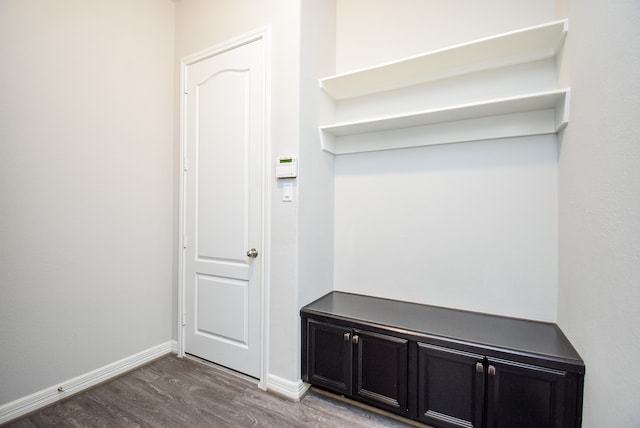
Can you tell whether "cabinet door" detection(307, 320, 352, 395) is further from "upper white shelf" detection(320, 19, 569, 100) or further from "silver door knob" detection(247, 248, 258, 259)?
"upper white shelf" detection(320, 19, 569, 100)

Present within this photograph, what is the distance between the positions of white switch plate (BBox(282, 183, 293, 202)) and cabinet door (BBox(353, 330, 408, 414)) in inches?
37.9

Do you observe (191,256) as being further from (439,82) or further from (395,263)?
(439,82)

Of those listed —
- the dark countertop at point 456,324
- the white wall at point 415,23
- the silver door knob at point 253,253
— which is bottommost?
the dark countertop at point 456,324

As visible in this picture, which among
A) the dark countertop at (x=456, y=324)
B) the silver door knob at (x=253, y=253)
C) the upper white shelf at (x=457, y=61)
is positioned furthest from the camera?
the silver door knob at (x=253, y=253)

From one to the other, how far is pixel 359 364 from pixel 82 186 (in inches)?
88.7

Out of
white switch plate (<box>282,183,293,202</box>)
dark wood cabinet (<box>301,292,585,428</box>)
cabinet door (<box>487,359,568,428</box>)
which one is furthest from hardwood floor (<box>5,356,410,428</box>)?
white switch plate (<box>282,183,293,202</box>)

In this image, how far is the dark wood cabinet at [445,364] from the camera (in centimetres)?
127

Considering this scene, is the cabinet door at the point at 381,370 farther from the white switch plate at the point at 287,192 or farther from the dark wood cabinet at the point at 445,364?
the white switch plate at the point at 287,192

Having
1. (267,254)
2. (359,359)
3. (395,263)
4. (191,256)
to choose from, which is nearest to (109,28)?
(191,256)

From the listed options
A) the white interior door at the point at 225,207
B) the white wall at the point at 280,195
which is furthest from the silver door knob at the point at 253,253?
the white wall at the point at 280,195

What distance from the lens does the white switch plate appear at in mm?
1877

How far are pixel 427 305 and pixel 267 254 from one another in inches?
47.4

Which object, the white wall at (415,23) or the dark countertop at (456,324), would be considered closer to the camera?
the dark countertop at (456,324)

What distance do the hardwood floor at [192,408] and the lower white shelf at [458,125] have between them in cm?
181
